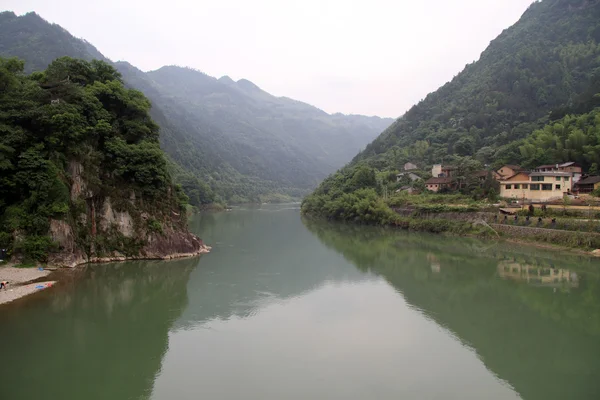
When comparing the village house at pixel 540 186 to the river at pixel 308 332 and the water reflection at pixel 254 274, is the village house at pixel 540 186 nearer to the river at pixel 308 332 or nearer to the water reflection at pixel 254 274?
the river at pixel 308 332

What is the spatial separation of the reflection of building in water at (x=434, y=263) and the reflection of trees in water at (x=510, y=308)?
57 mm

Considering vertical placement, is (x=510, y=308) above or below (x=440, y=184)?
below

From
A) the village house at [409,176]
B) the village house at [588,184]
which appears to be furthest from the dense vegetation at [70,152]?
the village house at [409,176]

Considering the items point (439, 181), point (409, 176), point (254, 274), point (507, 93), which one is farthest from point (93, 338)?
point (507, 93)

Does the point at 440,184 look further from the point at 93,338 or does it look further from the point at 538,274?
the point at 93,338

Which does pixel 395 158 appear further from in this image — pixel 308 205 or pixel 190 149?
pixel 190 149

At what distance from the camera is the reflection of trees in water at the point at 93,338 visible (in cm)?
1004

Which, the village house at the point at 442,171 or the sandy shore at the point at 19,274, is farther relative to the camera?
the village house at the point at 442,171

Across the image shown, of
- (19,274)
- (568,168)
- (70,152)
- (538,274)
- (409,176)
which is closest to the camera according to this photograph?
(19,274)

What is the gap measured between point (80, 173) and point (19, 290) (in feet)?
24.4

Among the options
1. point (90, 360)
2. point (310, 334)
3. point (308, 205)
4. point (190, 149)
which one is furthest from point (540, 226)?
point (190, 149)

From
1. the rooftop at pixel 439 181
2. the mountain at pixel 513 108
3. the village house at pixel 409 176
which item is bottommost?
the rooftop at pixel 439 181

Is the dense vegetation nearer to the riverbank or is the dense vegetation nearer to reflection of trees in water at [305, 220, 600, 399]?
the riverbank

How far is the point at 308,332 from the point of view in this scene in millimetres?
13883
